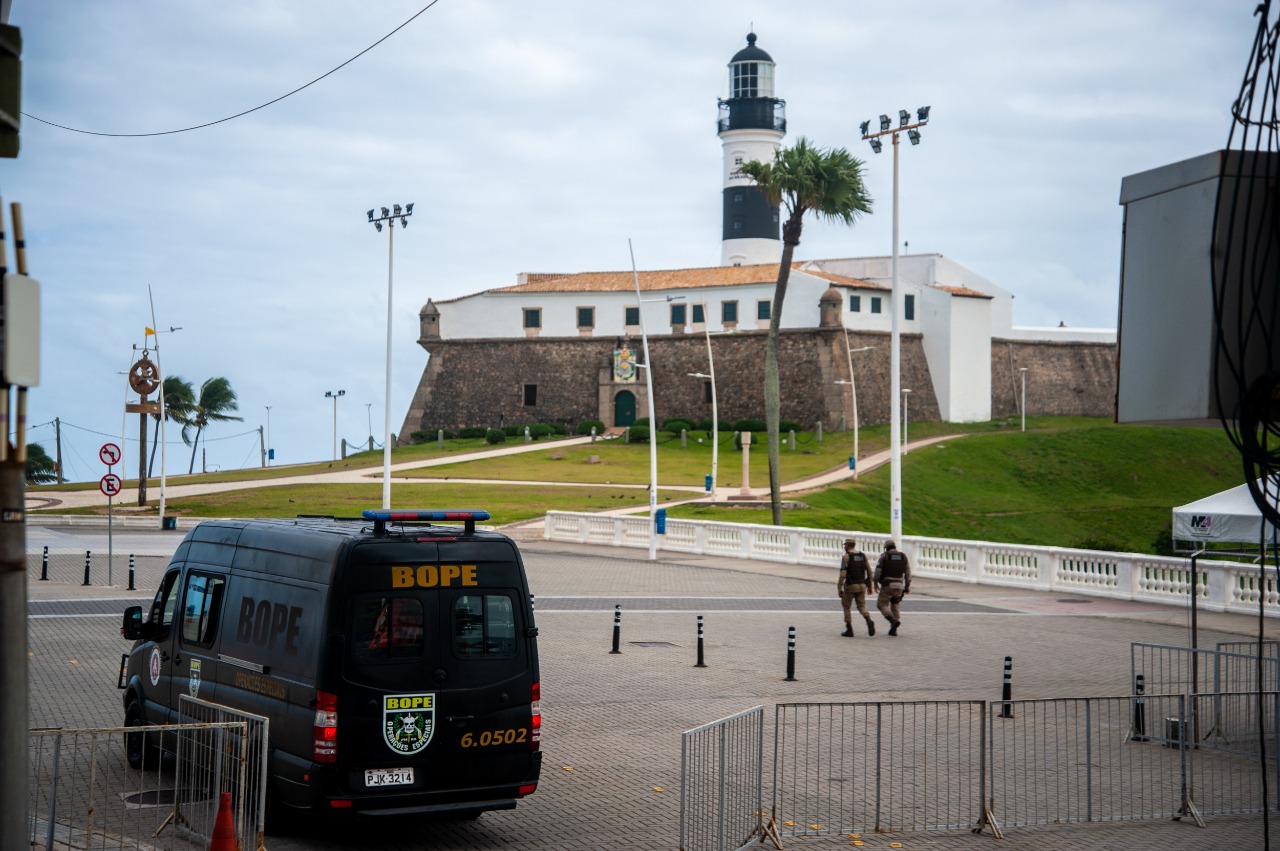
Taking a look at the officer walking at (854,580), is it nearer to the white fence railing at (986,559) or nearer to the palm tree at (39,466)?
the white fence railing at (986,559)

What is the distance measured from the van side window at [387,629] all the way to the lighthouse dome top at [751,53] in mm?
84719

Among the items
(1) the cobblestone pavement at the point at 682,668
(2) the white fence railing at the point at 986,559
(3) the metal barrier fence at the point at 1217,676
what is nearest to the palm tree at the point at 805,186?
(2) the white fence railing at the point at 986,559

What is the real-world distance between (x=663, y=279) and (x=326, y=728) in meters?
81.0

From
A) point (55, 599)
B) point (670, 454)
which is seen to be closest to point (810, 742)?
point (55, 599)

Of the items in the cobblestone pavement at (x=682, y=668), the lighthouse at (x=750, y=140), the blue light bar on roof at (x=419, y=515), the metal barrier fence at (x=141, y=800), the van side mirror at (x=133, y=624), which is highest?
the lighthouse at (x=750, y=140)

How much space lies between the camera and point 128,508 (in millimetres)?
54750

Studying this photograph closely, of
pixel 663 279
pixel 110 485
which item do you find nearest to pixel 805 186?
pixel 110 485

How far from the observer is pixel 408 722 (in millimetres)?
9906

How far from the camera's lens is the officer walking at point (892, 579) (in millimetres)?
21734

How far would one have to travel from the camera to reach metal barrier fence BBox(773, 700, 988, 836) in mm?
10844

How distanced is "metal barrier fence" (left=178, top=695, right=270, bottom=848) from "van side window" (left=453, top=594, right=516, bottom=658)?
167cm

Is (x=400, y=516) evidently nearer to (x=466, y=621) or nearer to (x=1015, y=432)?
(x=466, y=621)

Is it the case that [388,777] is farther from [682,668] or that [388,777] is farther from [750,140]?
[750,140]

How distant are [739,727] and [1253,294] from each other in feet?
17.3
